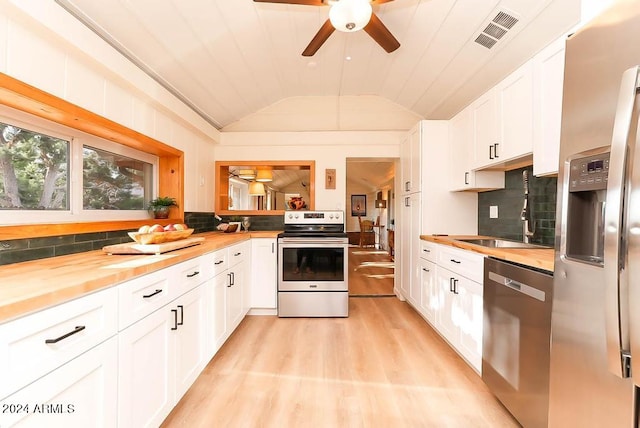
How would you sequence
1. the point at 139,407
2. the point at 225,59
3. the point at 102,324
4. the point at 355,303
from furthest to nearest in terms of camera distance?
the point at 355,303 → the point at 225,59 → the point at 139,407 → the point at 102,324

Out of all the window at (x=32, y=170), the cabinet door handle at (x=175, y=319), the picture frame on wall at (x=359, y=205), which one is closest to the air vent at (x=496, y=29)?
the cabinet door handle at (x=175, y=319)

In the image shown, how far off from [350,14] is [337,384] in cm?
219

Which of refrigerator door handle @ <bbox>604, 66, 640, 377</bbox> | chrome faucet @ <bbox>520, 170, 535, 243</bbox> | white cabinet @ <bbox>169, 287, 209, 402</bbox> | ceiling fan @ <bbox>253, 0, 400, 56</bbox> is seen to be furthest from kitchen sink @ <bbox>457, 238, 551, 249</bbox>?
white cabinet @ <bbox>169, 287, 209, 402</bbox>

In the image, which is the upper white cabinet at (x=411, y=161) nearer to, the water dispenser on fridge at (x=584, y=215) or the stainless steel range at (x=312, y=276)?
the stainless steel range at (x=312, y=276)

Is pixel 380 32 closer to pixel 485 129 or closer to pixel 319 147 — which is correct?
pixel 485 129

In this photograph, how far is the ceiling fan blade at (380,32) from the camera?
6.24 feet

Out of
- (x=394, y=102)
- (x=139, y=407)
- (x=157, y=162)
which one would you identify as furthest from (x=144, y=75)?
(x=394, y=102)

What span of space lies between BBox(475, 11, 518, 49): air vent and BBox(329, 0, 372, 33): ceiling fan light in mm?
1022

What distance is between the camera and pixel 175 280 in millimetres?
1573

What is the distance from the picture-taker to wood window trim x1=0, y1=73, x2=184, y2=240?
140 cm

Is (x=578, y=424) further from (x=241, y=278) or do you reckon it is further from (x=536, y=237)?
(x=241, y=278)

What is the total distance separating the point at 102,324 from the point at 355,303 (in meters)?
2.86

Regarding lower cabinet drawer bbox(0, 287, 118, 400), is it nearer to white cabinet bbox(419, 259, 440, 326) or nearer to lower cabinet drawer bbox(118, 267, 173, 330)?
lower cabinet drawer bbox(118, 267, 173, 330)

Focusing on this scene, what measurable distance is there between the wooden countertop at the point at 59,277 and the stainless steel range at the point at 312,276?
148 centimetres
